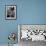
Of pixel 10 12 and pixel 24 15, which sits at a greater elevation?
pixel 10 12

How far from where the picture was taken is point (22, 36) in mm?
4270

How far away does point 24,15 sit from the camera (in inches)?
176

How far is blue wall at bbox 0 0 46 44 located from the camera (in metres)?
4.46

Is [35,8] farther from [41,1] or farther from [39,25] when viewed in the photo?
[39,25]

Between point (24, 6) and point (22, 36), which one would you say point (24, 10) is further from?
point (22, 36)

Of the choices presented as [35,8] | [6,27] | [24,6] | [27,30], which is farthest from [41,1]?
[6,27]

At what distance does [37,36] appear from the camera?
4.17m

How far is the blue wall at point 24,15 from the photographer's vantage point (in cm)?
446

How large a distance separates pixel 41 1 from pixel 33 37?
1.27 meters

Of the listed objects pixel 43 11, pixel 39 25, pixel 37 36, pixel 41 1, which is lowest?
pixel 37 36

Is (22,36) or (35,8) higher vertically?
(35,8)

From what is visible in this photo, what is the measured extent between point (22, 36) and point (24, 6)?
3.39 feet

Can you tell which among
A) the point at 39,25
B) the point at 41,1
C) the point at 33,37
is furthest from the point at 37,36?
the point at 41,1

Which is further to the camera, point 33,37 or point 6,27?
point 6,27
